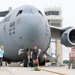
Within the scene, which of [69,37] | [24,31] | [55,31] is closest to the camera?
[24,31]

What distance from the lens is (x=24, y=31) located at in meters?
16.5

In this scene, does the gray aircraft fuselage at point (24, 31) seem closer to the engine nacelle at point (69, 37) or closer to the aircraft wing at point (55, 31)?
the engine nacelle at point (69, 37)

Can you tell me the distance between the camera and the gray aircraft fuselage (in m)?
16.4

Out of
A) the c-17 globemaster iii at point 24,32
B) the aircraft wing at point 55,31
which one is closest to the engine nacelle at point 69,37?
the c-17 globemaster iii at point 24,32

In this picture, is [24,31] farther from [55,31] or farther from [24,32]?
[55,31]

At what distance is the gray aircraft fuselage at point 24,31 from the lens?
16375mm

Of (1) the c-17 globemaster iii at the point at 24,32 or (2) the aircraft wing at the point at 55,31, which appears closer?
(1) the c-17 globemaster iii at the point at 24,32

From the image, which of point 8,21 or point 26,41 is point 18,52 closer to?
point 26,41

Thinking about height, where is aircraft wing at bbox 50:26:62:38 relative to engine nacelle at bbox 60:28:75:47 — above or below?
above

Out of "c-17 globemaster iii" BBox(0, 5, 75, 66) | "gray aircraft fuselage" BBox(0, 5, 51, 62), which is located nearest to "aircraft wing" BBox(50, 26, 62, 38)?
"c-17 globemaster iii" BBox(0, 5, 75, 66)

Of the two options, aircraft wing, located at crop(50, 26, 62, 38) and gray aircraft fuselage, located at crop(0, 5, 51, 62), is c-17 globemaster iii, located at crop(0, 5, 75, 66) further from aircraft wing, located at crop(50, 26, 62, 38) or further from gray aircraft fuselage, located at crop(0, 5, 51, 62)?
aircraft wing, located at crop(50, 26, 62, 38)

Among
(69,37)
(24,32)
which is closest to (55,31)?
(69,37)

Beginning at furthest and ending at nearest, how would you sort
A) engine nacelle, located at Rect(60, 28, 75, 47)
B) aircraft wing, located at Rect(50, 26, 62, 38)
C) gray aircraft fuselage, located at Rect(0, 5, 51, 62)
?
aircraft wing, located at Rect(50, 26, 62, 38)
engine nacelle, located at Rect(60, 28, 75, 47)
gray aircraft fuselage, located at Rect(0, 5, 51, 62)

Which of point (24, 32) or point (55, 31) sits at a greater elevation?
point (55, 31)
